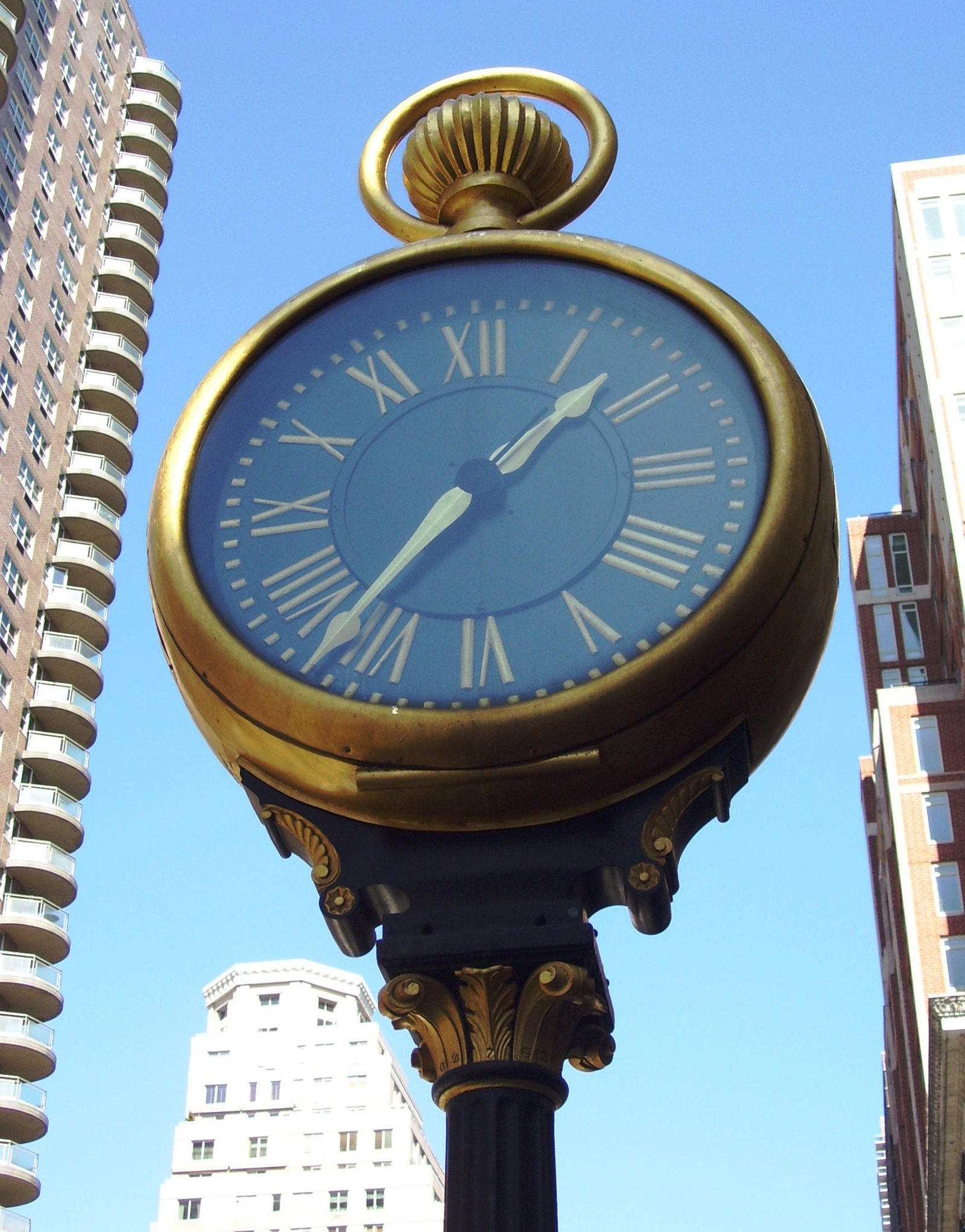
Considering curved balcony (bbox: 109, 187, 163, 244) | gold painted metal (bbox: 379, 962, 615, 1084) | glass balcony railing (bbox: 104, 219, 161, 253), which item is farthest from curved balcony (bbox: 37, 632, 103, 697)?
gold painted metal (bbox: 379, 962, 615, 1084)

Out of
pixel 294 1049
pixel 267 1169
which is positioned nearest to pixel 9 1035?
pixel 267 1169

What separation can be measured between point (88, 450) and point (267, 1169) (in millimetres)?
26244

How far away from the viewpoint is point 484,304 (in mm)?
3463

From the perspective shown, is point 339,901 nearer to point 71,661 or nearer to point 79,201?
point 71,661

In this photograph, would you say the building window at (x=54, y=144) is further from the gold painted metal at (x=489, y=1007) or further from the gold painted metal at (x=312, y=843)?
the gold painted metal at (x=489, y=1007)

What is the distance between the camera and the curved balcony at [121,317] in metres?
52.3

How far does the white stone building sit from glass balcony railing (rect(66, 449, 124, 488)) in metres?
25.0

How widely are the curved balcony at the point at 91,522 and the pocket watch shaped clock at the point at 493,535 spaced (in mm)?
45341

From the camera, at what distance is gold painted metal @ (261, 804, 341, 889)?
292 centimetres

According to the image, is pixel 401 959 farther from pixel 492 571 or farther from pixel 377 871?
pixel 492 571

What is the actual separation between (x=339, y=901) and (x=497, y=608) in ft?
1.73

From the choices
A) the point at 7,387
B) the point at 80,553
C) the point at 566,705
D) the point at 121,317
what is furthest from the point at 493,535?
the point at 121,317

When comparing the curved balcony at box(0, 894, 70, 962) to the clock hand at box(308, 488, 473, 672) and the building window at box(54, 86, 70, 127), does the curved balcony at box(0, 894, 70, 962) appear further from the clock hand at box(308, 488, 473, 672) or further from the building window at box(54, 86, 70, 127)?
the clock hand at box(308, 488, 473, 672)

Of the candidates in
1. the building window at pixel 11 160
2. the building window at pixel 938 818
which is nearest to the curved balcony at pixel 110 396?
the building window at pixel 11 160
